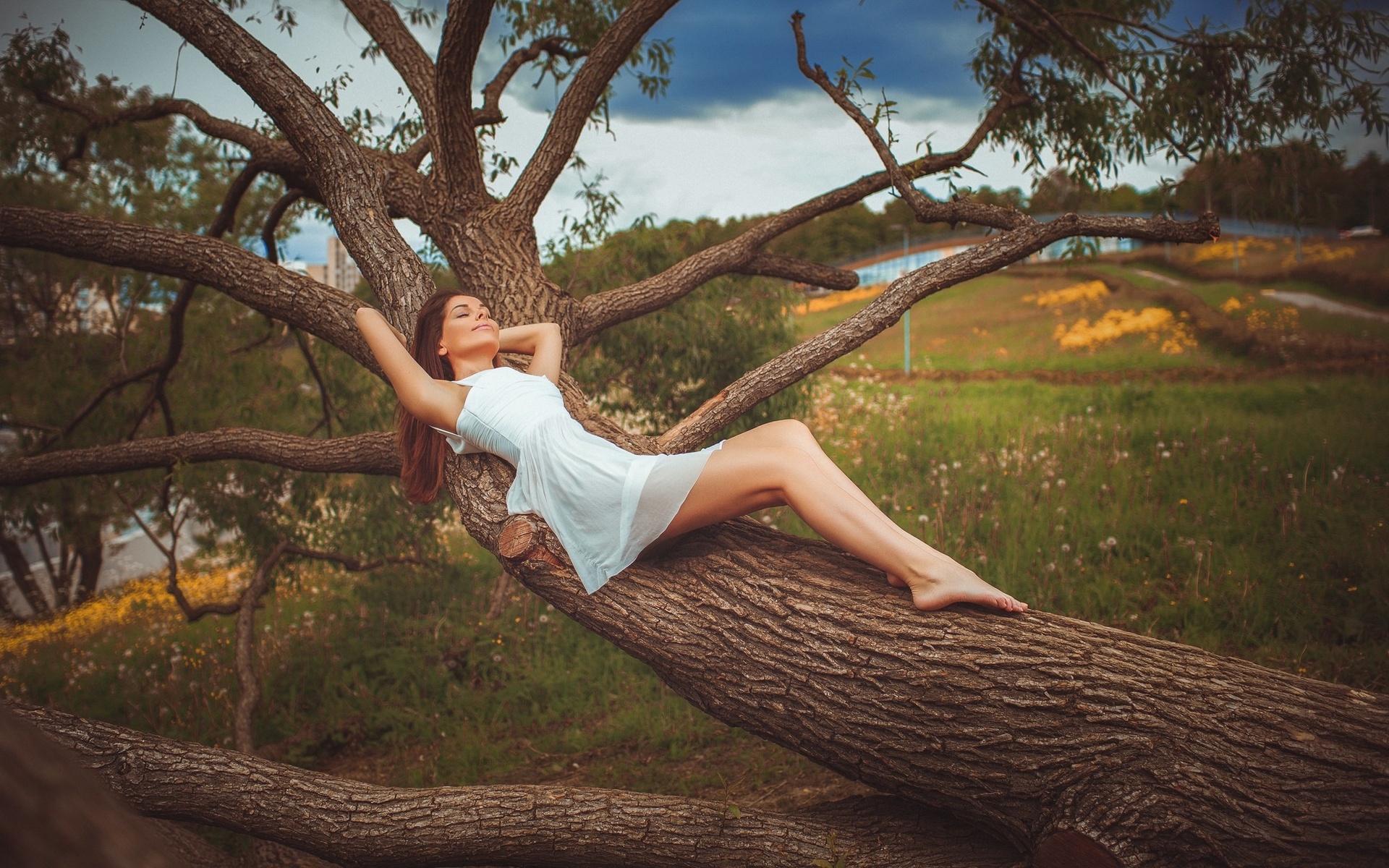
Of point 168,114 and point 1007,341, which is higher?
point 168,114

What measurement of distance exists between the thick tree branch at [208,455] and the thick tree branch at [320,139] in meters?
1.00

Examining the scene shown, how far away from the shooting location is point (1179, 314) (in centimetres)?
1378

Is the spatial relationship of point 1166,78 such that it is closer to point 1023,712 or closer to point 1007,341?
point 1023,712

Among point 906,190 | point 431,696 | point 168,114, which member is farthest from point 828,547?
point 168,114

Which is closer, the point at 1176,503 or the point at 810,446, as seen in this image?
the point at 810,446

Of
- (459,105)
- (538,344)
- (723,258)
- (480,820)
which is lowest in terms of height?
(480,820)

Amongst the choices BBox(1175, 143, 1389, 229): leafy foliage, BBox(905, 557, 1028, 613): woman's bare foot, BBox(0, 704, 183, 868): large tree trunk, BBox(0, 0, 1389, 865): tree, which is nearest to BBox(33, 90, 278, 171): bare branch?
BBox(0, 0, 1389, 865): tree

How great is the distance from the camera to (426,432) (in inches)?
152

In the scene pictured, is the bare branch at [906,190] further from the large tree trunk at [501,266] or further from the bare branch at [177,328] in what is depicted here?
the bare branch at [177,328]

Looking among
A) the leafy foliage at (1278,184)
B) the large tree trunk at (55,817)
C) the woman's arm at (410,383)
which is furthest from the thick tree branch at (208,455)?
the leafy foliage at (1278,184)

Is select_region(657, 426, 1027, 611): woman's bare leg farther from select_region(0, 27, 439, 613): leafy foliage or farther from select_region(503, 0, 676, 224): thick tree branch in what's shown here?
select_region(0, 27, 439, 613): leafy foliage

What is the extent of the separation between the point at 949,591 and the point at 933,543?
3.73 meters

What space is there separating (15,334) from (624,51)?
36.6ft

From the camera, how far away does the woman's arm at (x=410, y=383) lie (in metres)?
3.62
